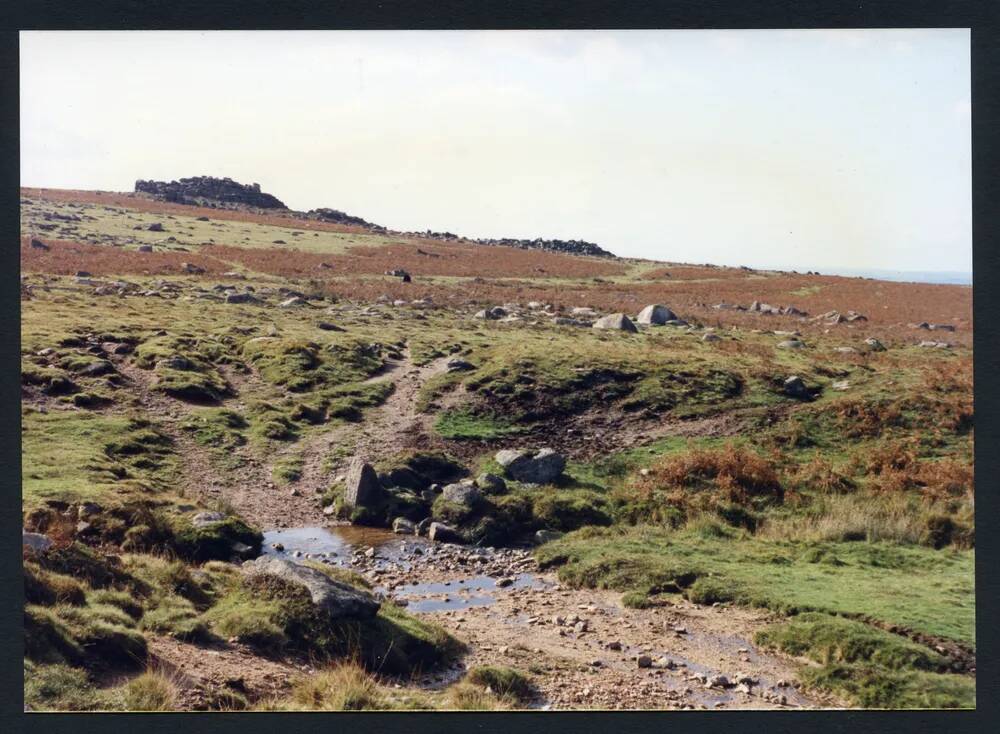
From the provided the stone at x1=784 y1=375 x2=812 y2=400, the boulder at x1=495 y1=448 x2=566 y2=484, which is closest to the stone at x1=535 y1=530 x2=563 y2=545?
the boulder at x1=495 y1=448 x2=566 y2=484

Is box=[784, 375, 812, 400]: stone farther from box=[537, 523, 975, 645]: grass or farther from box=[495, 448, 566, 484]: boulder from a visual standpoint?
box=[495, 448, 566, 484]: boulder

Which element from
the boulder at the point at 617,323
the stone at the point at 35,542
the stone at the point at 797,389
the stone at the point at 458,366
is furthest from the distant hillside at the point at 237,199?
the stone at the point at 35,542

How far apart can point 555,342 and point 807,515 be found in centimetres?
1554

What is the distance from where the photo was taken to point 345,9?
14.2 metres

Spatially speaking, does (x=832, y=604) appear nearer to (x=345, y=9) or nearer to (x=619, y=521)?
(x=619, y=521)

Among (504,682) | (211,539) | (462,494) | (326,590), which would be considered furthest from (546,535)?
(211,539)

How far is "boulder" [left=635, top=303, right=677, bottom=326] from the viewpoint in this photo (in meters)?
43.5

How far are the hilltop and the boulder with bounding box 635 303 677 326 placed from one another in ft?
22.6

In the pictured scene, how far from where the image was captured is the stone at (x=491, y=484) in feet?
68.2

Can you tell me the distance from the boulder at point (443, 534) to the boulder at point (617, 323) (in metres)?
22.3

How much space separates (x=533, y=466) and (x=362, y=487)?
4.74m

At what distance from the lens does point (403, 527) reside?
19.7 m

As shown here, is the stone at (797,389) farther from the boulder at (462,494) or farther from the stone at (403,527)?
the stone at (403,527)

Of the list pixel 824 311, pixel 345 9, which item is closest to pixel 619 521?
pixel 345 9
